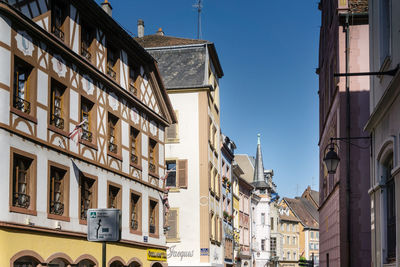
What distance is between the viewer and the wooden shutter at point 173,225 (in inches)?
1433

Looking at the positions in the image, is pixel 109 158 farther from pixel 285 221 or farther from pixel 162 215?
pixel 285 221

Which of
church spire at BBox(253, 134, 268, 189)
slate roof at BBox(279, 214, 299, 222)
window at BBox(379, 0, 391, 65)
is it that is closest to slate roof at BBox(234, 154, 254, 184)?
church spire at BBox(253, 134, 268, 189)

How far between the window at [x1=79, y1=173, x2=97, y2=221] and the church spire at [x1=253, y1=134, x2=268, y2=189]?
2524 inches

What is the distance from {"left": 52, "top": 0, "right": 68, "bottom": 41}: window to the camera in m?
19.6

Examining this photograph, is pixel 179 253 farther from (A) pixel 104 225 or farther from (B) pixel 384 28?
(A) pixel 104 225

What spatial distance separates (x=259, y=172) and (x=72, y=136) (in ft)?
223

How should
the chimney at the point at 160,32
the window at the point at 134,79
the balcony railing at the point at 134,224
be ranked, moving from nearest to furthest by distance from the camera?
the balcony railing at the point at 134,224
the window at the point at 134,79
the chimney at the point at 160,32

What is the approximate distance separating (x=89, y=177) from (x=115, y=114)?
10.9ft

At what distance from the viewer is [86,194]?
2134 cm

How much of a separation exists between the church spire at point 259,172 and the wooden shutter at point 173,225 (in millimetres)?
48789

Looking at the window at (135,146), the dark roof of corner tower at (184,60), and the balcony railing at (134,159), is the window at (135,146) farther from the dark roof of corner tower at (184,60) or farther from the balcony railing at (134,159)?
the dark roof of corner tower at (184,60)

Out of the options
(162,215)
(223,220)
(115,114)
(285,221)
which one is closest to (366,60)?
(115,114)

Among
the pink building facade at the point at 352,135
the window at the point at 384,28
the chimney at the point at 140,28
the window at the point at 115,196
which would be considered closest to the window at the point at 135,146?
the window at the point at 115,196

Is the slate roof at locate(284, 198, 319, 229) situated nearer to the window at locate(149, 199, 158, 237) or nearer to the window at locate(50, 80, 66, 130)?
the window at locate(149, 199, 158, 237)
